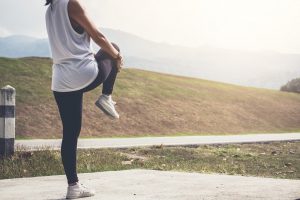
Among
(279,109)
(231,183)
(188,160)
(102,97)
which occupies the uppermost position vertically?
(102,97)

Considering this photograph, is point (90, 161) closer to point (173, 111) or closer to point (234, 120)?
point (173, 111)

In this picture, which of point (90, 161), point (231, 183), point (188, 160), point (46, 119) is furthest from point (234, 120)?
point (231, 183)

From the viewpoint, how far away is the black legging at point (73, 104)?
4363 mm

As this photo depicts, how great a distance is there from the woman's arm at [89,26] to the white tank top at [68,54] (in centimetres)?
6

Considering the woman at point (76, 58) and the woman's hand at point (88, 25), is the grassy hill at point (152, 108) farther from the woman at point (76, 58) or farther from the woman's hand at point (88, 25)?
the woman's hand at point (88, 25)

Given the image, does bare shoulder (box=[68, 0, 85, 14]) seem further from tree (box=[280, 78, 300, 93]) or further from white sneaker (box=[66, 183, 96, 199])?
tree (box=[280, 78, 300, 93])

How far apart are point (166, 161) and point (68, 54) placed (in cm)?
589

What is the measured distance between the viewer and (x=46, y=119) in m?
20.1

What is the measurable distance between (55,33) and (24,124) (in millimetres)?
15185

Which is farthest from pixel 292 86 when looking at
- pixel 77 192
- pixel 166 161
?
pixel 77 192

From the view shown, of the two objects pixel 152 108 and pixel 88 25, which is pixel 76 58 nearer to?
pixel 88 25

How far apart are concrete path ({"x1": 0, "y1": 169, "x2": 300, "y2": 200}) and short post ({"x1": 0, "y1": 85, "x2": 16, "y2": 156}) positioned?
2.77 meters

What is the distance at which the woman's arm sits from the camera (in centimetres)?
430

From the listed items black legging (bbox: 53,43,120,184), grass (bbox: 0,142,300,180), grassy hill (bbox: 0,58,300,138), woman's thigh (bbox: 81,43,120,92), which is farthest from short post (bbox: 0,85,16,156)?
grassy hill (bbox: 0,58,300,138)
